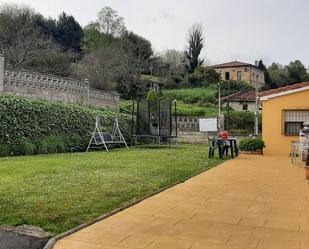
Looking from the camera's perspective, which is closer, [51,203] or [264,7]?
[51,203]

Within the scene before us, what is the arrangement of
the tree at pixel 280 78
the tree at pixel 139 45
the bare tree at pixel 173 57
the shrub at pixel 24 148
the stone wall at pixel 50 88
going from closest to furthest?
1. the shrub at pixel 24 148
2. the stone wall at pixel 50 88
3. the tree at pixel 139 45
4. the tree at pixel 280 78
5. the bare tree at pixel 173 57

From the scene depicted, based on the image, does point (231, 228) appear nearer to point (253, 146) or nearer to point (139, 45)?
point (253, 146)

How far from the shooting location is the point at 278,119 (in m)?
16.2

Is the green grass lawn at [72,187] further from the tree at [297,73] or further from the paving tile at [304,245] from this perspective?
the tree at [297,73]

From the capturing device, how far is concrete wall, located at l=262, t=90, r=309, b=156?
1603 centimetres

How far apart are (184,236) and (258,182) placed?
459 centimetres

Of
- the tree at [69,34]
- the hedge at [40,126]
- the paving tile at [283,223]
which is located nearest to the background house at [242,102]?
the tree at [69,34]

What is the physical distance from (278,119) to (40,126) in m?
9.01

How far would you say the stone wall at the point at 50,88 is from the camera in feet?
54.2

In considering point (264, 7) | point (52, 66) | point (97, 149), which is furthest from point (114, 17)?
point (264, 7)

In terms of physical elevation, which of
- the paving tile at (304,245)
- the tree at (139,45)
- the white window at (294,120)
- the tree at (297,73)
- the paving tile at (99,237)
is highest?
the tree at (139,45)

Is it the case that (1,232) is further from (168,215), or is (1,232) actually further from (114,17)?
(114,17)

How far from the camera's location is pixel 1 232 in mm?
4242

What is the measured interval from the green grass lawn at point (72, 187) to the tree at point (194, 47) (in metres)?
43.4
